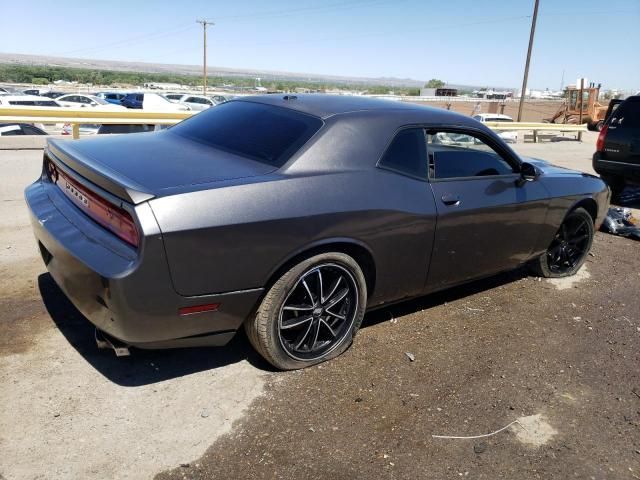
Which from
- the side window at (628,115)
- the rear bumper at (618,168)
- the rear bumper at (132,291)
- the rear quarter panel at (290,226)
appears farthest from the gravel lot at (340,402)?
the side window at (628,115)

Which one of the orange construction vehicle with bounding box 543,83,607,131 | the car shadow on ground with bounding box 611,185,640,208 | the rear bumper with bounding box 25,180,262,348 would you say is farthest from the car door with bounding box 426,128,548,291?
the orange construction vehicle with bounding box 543,83,607,131

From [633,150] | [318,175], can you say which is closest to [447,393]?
[318,175]

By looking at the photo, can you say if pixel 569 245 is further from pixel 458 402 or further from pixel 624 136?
pixel 624 136

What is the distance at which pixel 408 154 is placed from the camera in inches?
140

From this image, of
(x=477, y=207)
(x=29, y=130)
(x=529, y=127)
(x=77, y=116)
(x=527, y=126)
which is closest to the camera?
(x=477, y=207)

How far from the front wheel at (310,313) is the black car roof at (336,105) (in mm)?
1016

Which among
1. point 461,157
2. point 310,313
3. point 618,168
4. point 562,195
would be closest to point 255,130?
point 310,313

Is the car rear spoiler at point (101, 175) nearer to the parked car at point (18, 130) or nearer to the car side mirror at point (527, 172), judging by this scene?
the car side mirror at point (527, 172)

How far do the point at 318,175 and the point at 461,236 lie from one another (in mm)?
1269

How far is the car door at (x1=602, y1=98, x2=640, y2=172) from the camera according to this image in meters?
8.23

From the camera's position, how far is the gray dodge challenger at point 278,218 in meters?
2.59

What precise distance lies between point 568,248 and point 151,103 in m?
24.1

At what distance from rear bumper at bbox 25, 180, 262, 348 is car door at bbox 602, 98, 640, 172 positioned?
24.8ft

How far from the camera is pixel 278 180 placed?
2.92m
